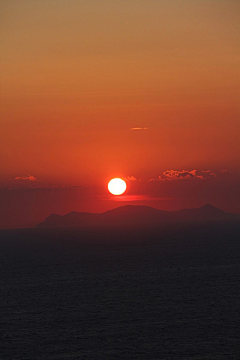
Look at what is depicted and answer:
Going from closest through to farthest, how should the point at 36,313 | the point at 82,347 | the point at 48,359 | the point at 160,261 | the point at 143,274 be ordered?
the point at 48,359
the point at 82,347
the point at 36,313
the point at 143,274
the point at 160,261

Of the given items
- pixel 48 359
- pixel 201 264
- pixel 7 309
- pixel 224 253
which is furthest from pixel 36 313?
pixel 224 253

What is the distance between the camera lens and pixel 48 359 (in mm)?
58594

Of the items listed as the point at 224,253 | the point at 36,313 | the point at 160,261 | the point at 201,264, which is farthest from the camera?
the point at 224,253

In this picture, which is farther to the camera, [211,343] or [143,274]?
[143,274]

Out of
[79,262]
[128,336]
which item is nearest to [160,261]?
[79,262]

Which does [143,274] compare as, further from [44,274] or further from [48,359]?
[48,359]

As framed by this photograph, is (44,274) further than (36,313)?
Yes

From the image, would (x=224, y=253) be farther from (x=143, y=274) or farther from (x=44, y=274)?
(x=44, y=274)

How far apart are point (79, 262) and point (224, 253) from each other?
200 feet

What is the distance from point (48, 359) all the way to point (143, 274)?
78.0 m

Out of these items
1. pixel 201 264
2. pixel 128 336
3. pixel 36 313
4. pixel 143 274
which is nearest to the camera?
pixel 128 336

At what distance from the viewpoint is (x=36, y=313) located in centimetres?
8525

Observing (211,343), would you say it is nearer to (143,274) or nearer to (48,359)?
(48,359)

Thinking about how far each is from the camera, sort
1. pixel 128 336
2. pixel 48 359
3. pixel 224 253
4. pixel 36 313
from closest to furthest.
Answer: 1. pixel 48 359
2. pixel 128 336
3. pixel 36 313
4. pixel 224 253
